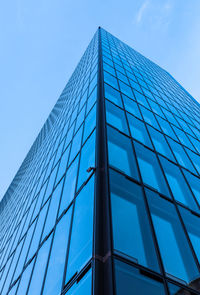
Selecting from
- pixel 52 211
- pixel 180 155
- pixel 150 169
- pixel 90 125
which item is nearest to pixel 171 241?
pixel 150 169

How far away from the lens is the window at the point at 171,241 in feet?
19.1

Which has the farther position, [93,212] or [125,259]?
[93,212]

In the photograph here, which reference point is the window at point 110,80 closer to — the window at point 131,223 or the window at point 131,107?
the window at point 131,107

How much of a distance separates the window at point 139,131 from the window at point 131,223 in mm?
3382

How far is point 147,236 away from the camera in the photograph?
6086mm

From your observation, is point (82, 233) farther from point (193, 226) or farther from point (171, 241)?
point (193, 226)

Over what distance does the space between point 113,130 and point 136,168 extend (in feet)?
5.90

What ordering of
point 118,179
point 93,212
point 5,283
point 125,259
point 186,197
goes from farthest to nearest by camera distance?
point 5,283 < point 186,197 < point 118,179 < point 93,212 < point 125,259

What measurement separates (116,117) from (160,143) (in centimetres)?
248

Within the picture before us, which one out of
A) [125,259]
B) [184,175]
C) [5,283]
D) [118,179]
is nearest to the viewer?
[125,259]

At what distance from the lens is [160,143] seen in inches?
456

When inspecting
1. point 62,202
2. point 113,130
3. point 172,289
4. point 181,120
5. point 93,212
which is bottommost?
point 172,289

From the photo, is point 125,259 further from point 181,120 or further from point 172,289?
point 181,120

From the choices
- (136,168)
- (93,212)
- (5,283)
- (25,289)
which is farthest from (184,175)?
(5,283)
